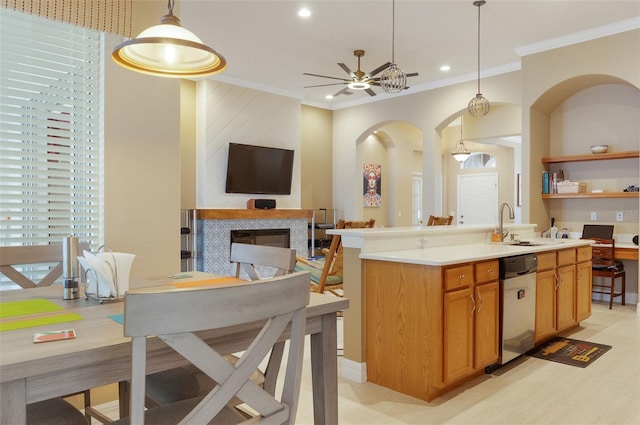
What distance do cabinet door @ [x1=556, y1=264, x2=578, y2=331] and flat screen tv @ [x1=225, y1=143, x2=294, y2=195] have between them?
4.92m

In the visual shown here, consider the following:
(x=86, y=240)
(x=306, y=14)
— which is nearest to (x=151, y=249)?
(x=86, y=240)

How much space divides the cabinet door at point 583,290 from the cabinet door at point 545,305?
614 millimetres

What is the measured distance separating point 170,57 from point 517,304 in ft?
9.36

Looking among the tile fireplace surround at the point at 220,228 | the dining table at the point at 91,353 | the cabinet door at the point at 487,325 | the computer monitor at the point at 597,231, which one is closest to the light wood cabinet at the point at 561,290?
the cabinet door at the point at 487,325

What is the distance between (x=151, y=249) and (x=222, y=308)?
2.20 metres

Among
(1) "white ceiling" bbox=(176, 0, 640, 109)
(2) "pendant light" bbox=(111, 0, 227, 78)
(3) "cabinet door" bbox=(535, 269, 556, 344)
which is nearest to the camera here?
(2) "pendant light" bbox=(111, 0, 227, 78)

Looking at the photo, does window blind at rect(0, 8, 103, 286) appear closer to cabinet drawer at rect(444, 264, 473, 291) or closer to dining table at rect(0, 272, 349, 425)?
dining table at rect(0, 272, 349, 425)

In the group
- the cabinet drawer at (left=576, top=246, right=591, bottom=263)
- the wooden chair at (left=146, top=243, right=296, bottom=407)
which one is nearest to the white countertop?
the cabinet drawer at (left=576, top=246, right=591, bottom=263)

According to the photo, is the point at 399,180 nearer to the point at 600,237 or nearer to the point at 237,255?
the point at 600,237

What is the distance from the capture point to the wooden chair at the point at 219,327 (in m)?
0.93

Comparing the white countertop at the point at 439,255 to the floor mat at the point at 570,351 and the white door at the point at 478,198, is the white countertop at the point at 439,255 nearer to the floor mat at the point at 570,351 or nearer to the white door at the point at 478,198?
the floor mat at the point at 570,351

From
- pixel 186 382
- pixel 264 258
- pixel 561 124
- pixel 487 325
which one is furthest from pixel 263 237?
pixel 186 382

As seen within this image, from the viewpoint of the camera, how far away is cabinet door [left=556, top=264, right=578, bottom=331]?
386 centimetres

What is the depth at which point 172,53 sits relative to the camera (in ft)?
6.48
